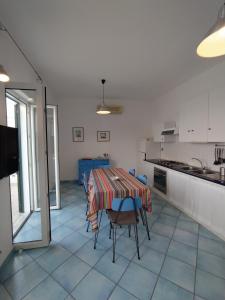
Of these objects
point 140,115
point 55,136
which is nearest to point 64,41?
point 55,136

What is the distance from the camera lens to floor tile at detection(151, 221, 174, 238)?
2.48 metres

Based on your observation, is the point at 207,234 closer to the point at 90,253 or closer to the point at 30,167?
the point at 90,253

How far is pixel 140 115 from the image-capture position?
18.2 ft

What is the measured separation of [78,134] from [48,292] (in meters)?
4.13

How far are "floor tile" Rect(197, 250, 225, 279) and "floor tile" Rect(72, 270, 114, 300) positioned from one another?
1.07 m

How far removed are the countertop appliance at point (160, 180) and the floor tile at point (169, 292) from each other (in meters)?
2.29

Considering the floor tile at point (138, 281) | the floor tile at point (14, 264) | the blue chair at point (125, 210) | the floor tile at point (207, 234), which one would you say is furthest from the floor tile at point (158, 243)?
the floor tile at point (14, 264)

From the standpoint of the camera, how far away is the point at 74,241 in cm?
228

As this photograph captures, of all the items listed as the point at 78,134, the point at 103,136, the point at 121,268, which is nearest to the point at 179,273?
the point at 121,268

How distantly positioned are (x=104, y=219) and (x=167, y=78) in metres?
3.20

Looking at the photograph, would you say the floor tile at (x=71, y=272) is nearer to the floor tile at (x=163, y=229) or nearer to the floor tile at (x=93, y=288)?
the floor tile at (x=93, y=288)

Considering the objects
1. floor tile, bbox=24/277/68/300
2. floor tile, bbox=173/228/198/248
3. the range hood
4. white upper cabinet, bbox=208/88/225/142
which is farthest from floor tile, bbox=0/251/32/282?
the range hood

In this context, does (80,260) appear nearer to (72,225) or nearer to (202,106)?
(72,225)

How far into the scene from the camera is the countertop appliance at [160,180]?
12.4ft
